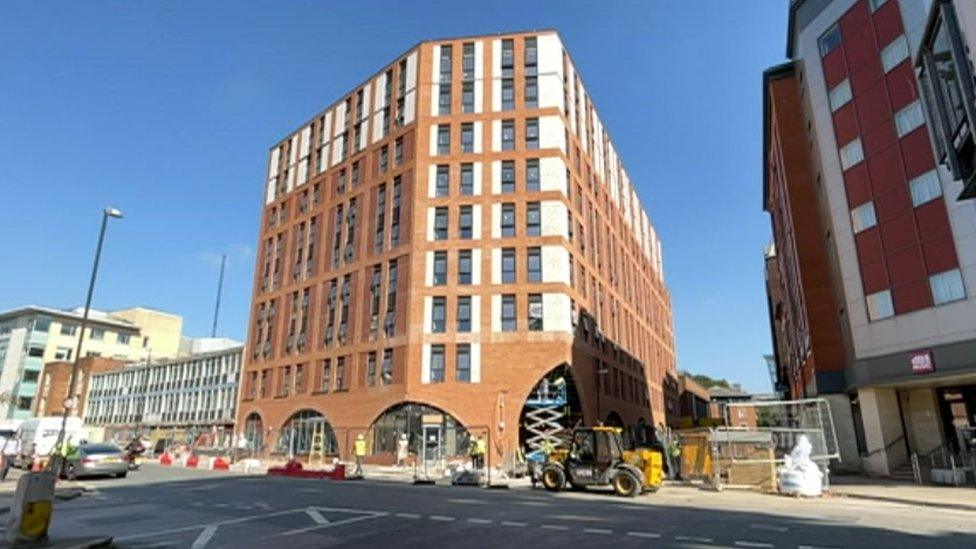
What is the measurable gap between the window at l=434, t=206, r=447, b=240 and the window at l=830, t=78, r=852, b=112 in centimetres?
2403

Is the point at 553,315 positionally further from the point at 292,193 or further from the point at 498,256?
the point at 292,193

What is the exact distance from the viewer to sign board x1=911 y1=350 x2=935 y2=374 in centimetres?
2319

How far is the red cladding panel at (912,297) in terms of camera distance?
24031 mm

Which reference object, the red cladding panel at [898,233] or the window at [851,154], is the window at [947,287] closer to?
the red cladding panel at [898,233]

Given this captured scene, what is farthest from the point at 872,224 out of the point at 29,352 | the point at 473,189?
the point at 29,352

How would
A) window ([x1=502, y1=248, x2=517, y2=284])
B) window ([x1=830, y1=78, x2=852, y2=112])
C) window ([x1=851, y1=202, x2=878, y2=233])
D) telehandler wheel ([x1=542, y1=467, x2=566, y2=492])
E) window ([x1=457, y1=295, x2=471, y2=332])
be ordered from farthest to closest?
window ([x1=502, y1=248, x2=517, y2=284]) → window ([x1=457, y1=295, x2=471, y2=332]) → window ([x1=830, y1=78, x2=852, y2=112]) → window ([x1=851, y1=202, x2=878, y2=233]) → telehandler wheel ([x1=542, y1=467, x2=566, y2=492])

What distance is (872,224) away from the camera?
2670 centimetres

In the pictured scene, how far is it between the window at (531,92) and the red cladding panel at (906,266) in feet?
81.5

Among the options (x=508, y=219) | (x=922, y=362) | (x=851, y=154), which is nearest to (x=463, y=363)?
(x=508, y=219)

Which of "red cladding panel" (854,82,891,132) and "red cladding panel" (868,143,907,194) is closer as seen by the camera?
"red cladding panel" (868,143,907,194)

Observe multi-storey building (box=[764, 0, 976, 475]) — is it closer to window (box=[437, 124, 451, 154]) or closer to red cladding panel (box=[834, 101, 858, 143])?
red cladding panel (box=[834, 101, 858, 143])

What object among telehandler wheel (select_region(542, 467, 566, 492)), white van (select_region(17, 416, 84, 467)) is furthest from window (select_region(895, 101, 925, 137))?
white van (select_region(17, 416, 84, 467))

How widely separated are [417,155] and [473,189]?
5003mm

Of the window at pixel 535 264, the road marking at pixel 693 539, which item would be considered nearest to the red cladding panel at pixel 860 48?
the window at pixel 535 264
